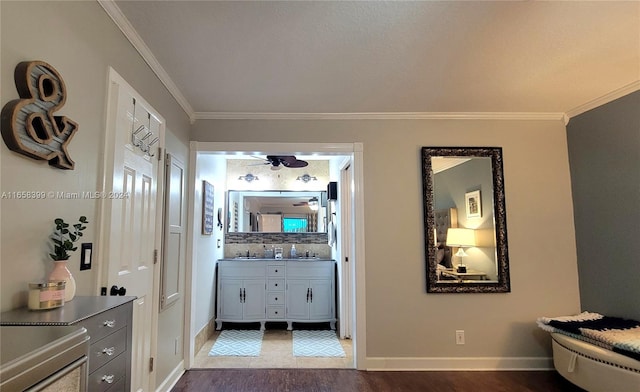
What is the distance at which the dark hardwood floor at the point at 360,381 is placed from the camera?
274cm

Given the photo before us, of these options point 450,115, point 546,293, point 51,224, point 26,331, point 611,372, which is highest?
point 450,115

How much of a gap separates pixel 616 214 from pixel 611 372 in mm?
1276

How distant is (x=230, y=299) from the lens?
4406 millimetres

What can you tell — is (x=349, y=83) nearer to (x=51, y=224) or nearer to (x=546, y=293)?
(x=51, y=224)

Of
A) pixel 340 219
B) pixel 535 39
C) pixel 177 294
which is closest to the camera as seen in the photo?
pixel 535 39

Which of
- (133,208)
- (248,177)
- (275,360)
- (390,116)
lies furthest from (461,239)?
(248,177)

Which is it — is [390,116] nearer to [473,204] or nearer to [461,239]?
[473,204]

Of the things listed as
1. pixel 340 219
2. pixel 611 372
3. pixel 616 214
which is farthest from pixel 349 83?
pixel 611 372

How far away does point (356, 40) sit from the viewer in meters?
2.08

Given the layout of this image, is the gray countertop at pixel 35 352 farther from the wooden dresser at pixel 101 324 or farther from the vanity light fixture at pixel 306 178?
the vanity light fixture at pixel 306 178

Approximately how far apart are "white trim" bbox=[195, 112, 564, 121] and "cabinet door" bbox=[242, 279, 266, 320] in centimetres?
219

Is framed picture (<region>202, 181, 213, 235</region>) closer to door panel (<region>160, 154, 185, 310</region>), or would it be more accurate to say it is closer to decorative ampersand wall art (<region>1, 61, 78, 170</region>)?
door panel (<region>160, 154, 185, 310</region>)

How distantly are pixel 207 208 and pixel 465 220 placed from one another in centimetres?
272

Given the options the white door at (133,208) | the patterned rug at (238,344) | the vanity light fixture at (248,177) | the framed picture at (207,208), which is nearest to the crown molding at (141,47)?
the white door at (133,208)
